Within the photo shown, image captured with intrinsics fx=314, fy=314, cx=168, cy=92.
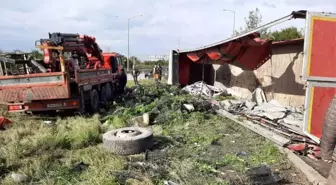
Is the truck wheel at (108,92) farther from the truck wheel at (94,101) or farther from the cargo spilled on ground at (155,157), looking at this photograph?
the cargo spilled on ground at (155,157)

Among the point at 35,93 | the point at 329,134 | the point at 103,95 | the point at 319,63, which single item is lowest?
the point at 103,95

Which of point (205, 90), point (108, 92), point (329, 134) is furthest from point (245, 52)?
point (329, 134)

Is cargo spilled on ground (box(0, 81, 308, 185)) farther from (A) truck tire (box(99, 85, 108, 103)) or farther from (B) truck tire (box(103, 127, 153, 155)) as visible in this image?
(A) truck tire (box(99, 85, 108, 103))

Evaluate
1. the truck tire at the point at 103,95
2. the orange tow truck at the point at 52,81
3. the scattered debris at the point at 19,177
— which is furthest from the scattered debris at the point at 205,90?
the scattered debris at the point at 19,177

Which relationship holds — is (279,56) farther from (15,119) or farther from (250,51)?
(15,119)

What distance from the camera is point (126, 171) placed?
4.99 m

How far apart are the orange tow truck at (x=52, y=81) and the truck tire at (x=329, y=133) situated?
6.92 meters

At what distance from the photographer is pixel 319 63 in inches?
224

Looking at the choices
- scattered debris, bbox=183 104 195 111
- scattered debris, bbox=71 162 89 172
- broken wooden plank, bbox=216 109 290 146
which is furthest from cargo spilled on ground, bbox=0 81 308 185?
scattered debris, bbox=183 104 195 111

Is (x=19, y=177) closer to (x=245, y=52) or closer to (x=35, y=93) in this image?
(x=35, y=93)

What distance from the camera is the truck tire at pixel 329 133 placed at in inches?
196

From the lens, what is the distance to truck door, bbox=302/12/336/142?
18.4ft

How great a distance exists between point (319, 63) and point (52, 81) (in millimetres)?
7173

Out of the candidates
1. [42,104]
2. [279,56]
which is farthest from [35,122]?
[279,56]
